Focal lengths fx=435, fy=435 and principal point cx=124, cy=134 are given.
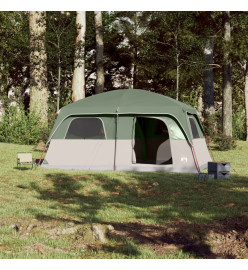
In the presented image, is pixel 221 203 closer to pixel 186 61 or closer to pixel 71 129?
pixel 71 129

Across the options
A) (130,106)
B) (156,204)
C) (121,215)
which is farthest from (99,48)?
(121,215)

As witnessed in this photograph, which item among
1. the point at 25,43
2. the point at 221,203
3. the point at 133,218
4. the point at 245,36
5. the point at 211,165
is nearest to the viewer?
the point at 133,218

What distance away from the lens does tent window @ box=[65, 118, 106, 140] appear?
12.7 m

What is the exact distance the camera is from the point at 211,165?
11.1 m

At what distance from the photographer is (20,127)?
2012cm

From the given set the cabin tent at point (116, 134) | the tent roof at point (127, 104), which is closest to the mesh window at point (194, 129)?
the cabin tent at point (116, 134)

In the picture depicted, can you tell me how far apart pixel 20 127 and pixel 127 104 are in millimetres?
8977

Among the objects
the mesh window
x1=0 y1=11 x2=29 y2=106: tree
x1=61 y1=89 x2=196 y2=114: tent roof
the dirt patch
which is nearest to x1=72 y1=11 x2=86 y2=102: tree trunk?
x1=0 y1=11 x2=29 y2=106: tree

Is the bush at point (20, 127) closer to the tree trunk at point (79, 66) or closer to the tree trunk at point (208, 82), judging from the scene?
the tree trunk at point (79, 66)

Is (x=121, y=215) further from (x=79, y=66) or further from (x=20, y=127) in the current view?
(x=79, y=66)

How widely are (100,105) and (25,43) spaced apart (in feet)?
48.5

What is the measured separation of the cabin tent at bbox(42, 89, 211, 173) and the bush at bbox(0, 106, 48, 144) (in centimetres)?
714

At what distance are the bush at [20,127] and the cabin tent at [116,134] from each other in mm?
7140

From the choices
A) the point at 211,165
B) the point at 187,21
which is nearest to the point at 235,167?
the point at 211,165
